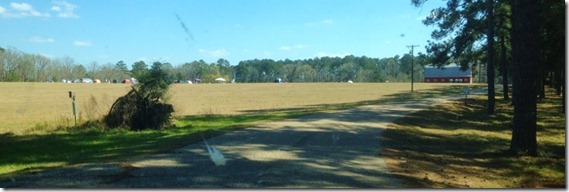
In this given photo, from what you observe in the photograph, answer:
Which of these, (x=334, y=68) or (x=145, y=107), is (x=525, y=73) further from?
(x=334, y=68)

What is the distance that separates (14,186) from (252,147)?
17.7ft

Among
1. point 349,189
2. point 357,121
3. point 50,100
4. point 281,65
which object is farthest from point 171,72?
point 281,65

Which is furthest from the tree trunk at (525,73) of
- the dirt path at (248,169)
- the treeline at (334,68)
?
the treeline at (334,68)

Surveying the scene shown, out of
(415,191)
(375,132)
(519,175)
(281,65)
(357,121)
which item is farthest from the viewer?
(281,65)

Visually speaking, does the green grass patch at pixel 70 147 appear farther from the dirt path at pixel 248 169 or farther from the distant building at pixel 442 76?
the distant building at pixel 442 76

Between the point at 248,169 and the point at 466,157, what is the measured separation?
6.12m

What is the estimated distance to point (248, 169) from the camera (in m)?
9.04

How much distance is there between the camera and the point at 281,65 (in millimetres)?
51656

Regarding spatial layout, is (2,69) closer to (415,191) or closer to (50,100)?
(415,191)

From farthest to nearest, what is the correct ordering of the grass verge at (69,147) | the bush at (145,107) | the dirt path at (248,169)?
the bush at (145,107) < the grass verge at (69,147) < the dirt path at (248,169)

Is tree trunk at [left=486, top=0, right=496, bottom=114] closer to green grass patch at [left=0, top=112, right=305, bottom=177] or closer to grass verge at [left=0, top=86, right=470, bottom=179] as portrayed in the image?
green grass patch at [left=0, top=112, right=305, bottom=177]

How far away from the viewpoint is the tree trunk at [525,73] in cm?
1179

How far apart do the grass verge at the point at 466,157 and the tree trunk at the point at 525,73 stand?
50 cm

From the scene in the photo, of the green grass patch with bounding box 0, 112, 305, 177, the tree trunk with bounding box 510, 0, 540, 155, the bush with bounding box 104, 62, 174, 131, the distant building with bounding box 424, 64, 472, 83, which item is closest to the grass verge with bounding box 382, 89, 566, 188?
the tree trunk with bounding box 510, 0, 540, 155
